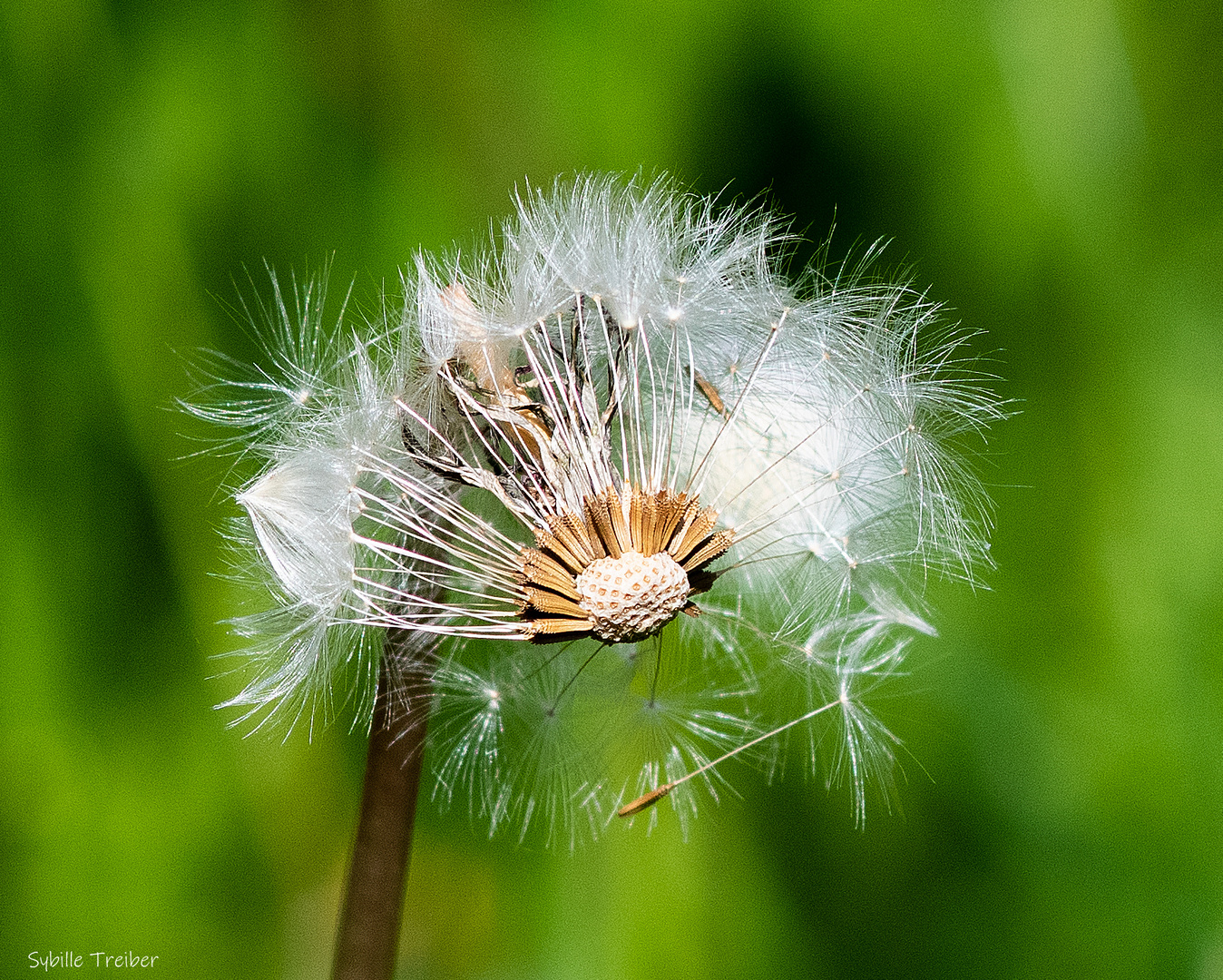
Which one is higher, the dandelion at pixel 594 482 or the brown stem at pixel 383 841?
the dandelion at pixel 594 482

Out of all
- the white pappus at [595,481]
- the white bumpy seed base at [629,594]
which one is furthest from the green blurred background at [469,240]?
the white bumpy seed base at [629,594]

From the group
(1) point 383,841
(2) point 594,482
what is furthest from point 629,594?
(1) point 383,841

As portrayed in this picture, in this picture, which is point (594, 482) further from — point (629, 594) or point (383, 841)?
point (383, 841)

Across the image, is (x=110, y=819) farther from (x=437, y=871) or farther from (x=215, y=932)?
(x=437, y=871)

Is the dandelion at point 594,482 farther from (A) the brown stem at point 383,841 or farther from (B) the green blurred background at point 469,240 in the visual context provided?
(B) the green blurred background at point 469,240

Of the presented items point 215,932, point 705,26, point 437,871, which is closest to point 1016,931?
point 437,871

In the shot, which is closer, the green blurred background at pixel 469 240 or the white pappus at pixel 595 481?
the white pappus at pixel 595 481

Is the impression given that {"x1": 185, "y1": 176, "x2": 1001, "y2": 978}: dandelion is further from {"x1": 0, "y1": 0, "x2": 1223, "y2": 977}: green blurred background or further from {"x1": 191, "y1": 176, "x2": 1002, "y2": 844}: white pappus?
{"x1": 0, "y1": 0, "x2": 1223, "y2": 977}: green blurred background

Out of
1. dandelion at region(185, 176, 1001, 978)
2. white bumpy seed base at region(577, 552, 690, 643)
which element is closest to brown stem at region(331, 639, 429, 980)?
dandelion at region(185, 176, 1001, 978)
